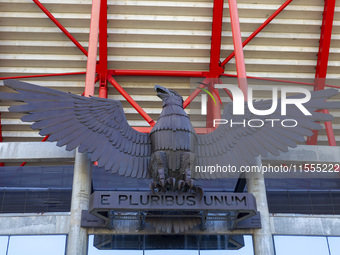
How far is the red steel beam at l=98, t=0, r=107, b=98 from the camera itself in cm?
1773

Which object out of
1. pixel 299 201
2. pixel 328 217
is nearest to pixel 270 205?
pixel 299 201

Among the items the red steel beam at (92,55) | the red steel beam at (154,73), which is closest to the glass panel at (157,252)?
the red steel beam at (92,55)

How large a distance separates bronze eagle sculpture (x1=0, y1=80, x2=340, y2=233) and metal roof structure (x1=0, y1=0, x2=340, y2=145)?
7.38 meters

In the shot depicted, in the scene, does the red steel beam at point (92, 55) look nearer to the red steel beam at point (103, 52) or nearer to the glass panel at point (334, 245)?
the red steel beam at point (103, 52)

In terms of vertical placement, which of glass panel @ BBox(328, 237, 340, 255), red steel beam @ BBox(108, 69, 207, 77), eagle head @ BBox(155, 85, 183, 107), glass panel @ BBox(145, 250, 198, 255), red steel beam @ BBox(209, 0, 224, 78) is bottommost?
glass panel @ BBox(145, 250, 198, 255)

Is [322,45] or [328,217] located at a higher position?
[322,45]

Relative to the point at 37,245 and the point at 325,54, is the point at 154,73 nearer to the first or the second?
the point at 325,54

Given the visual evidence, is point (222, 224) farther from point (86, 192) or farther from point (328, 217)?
point (86, 192)

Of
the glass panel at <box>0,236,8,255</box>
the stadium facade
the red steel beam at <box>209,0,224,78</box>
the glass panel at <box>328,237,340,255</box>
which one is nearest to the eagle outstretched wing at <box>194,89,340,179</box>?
the glass panel at <box>328,237,340,255</box>

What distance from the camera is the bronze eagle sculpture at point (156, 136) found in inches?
394

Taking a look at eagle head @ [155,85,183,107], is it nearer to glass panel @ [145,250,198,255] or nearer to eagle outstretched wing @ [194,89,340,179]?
eagle outstretched wing @ [194,89,340,179]

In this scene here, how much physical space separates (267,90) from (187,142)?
9.77 metres

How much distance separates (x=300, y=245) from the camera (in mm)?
10656

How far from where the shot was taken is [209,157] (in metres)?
10.6
